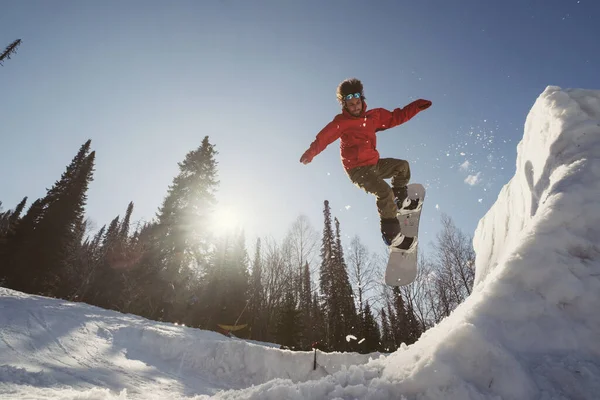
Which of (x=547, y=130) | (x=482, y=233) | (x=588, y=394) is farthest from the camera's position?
(x=482, y=233)

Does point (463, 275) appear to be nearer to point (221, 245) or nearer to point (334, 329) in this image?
point (334, 329)

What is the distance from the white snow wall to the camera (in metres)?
1.94

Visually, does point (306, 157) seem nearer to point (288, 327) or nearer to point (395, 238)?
point (395, 238)

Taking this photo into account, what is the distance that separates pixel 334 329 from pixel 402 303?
612cm

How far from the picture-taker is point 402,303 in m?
25.5

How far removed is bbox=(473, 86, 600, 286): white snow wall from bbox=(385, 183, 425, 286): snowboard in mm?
1258

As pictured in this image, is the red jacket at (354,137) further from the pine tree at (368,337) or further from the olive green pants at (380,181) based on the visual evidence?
the pine tree at (368,337)

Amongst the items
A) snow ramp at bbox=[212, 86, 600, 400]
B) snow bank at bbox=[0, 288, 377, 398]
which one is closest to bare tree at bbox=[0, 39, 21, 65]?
snow bank at bbox=[0, 288, 377, 398]

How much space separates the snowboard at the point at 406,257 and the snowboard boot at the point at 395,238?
12 cm

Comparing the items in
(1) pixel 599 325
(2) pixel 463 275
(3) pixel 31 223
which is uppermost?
(3) pixel 31 223

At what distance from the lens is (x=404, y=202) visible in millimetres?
5582

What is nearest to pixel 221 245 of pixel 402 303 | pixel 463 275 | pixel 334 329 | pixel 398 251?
pixel 334 329

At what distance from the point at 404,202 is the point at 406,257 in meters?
1.04

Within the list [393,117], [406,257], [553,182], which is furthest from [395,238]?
[553,182]
